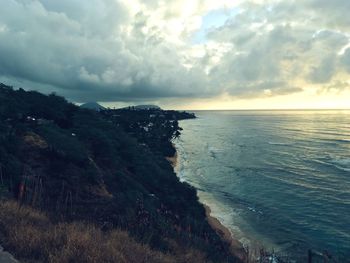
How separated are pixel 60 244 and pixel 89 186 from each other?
15905 mm

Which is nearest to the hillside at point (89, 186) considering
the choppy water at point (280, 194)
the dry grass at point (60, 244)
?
the dry grass at point (60, 244)

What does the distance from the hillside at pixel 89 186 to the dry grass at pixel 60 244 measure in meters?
0.05

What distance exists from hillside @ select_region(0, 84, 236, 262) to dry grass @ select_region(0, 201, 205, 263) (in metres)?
0.05

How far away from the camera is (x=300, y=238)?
1190 inches

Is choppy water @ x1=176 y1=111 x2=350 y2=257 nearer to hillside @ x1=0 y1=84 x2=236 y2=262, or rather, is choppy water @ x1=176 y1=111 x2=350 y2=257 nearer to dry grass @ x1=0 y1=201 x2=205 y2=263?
hillside @ x1=0 y1=84 x2=236 y2=262

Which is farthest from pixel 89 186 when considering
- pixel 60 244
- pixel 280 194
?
pixel 280 194

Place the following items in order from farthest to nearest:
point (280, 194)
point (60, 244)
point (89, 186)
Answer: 1. point (280, 194)
2. point (89, 186)
3. point (60, 244)

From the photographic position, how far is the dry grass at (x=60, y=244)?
6.02m

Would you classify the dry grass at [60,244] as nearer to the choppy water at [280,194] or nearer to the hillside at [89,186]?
the hillside at [89,186]

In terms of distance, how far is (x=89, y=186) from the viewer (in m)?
21.9

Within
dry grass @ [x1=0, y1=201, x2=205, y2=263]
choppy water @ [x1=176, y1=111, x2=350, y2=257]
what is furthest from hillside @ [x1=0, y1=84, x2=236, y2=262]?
choppy water @ [x1=176, y1=111, x2=350, y2=257]

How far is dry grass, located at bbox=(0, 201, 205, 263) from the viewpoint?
237 inches

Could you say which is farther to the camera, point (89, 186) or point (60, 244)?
point (89, 186)

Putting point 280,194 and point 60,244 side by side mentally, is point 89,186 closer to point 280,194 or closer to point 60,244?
point 60,244
